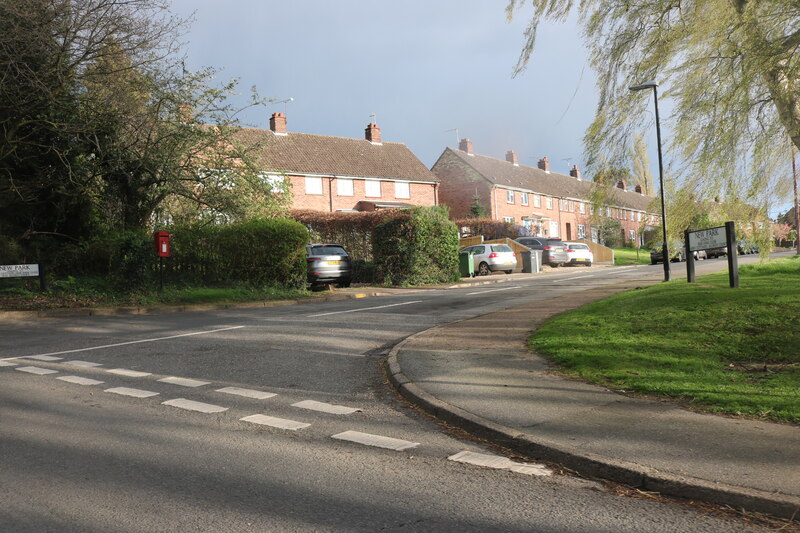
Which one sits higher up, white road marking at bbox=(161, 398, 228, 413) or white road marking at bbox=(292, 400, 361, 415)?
white road marking at bbox=(161, 398, 228, 413)

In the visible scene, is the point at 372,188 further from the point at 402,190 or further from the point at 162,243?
the point at 162,243

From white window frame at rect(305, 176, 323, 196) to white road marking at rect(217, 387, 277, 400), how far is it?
37.5 meters

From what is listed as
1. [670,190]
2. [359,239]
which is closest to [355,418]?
[670,190]

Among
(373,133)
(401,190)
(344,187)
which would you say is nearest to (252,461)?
(344,187)

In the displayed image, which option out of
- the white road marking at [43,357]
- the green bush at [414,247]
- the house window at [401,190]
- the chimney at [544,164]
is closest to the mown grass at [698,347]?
the white road marking at [43,357]

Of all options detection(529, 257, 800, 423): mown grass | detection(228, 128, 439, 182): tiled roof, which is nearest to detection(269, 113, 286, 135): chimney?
detection(228, 128, 439, 182): tiled roof

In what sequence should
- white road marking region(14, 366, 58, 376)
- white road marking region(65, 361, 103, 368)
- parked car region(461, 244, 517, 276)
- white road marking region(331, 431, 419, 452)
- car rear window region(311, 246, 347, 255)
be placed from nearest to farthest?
white road marking region(331, 431, 419, 452), white road marking region(14, 366, 58, 376), white road marking region(65, 361, 103, 368), car rear window region(311, 246, 347, 255), parked car region(461, 244, 517, 276)

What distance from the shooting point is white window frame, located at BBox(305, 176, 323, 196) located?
43062mm

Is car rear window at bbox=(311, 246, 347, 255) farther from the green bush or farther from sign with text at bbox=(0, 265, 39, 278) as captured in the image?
sign with text at bbox=(0, 265, 39, 278)

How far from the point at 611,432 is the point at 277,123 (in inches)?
1739

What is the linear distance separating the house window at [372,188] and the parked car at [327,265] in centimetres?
2557

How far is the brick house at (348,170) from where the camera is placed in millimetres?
42938

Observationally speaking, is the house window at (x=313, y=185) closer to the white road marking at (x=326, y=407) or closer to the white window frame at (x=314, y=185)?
the white window frame at (x=314, y=185)

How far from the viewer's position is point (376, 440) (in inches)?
182
